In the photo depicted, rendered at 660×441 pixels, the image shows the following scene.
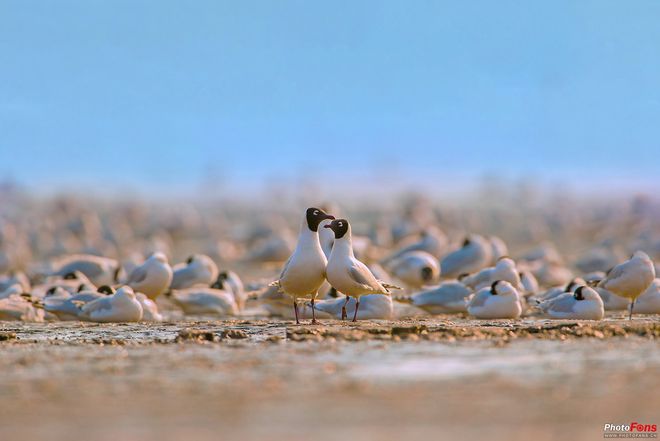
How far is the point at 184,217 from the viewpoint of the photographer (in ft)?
143

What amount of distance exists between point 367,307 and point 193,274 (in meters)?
4.66

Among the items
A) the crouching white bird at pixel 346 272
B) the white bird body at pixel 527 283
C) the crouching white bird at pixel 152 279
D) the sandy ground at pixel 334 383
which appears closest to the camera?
the sandy ground at pixel 334 383

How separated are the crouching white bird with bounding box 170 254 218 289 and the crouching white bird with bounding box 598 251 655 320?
20.3ft

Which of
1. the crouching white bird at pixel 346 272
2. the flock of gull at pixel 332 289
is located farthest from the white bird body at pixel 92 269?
the crouching white bird at pixel 346 272

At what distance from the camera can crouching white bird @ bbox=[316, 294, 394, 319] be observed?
13.2 meters

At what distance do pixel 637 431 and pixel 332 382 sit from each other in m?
2.20

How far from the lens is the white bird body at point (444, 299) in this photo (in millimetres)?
14148

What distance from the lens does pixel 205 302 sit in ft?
48.5

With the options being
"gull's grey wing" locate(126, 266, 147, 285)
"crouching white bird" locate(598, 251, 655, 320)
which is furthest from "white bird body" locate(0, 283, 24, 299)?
"crouching white bird" locate(598, 251, 655, 320)

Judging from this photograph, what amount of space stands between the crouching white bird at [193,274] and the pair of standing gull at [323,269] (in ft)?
15.3

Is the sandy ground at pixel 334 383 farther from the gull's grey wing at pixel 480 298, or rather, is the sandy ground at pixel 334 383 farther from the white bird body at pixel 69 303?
the white bird body at pixel 69 303

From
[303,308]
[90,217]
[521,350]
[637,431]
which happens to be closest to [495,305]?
[303,308]

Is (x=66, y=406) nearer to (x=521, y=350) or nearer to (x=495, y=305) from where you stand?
(x=521, y=350)

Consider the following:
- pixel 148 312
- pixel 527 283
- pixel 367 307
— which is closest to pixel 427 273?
pixel 527 283
